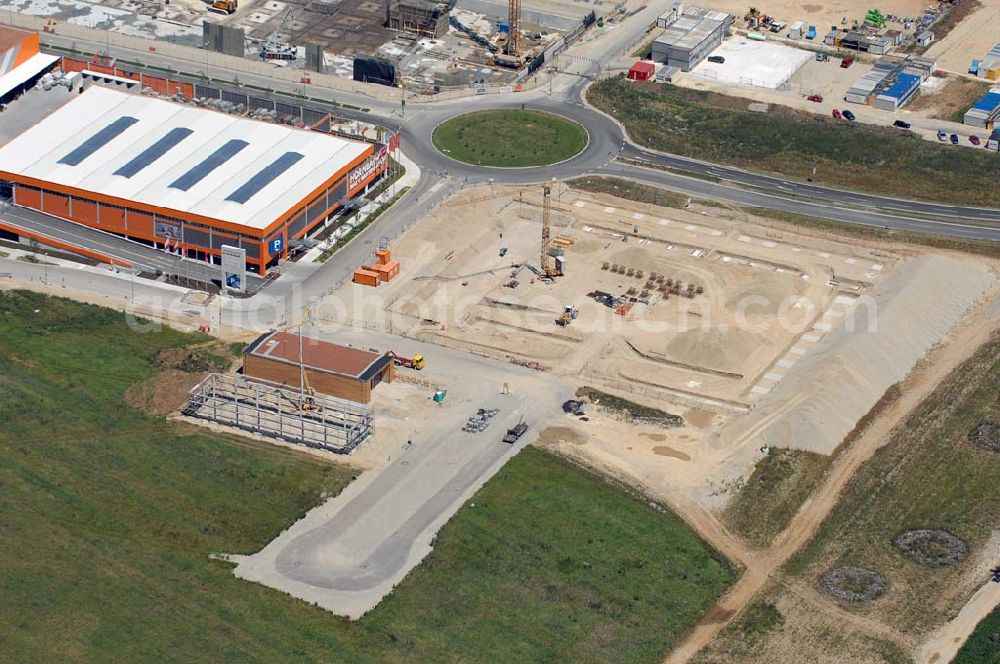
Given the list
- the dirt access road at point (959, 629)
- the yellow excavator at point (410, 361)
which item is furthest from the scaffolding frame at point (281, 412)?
the dirt access road at point (959, 629)

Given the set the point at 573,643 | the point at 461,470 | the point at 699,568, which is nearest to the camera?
the point at 573,643

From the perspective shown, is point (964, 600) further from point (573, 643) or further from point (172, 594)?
point (172, 594)

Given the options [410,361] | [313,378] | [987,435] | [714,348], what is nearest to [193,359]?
[313,378]

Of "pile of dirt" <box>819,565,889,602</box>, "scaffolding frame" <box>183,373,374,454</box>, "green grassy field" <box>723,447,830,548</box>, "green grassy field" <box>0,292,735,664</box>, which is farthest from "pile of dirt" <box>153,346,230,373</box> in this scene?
"pile of dirt" <box>819,565,889,602</box>

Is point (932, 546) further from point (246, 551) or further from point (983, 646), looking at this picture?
point (246, 551)

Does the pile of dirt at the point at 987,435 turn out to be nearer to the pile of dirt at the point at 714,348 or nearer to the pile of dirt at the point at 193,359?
the pile of dirt at the point at 714,348

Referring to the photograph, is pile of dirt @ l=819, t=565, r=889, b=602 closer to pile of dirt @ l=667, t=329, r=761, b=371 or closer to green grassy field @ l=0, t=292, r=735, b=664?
green grassy field @ l=0, t=292, r=735, b=664

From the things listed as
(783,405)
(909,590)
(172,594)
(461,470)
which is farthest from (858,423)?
(172,594)
